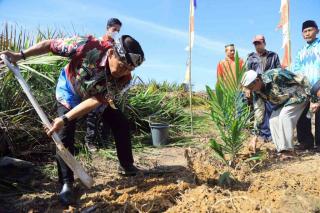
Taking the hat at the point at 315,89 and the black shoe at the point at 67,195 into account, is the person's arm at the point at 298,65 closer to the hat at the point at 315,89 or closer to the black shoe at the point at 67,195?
the hat at the point at 315,89

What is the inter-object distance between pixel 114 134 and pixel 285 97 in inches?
84.7

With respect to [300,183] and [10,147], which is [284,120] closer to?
[300,183]

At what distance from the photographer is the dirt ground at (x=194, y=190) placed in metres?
2.84

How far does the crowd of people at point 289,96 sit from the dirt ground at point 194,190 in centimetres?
39

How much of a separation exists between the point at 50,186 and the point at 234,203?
5.94ft

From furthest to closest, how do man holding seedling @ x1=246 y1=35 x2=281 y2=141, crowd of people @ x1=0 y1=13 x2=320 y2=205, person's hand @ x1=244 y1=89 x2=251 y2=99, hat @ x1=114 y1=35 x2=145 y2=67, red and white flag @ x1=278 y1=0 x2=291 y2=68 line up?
red and white flag @ x1=278 y1=0 x2=291 y2=68 < man holding seedling @ x1=246 y1=35 x2=281 y2=141 < person's hand @ x1=244 y1=89 x2=251 y2=99 < crowd of people @ x1=0 y1=13 x2=320 y2=205 < hat @ x1=114 y1=35 x2=145 y2=67

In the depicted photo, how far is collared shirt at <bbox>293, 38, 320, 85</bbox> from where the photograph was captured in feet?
16.0

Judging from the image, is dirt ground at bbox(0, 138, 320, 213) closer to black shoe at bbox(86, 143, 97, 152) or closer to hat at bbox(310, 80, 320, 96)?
black shoe at bbox(86, 143, 97, 152)

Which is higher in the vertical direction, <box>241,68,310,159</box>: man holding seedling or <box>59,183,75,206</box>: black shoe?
<box>241,68,310,159</box>: man holding seedling

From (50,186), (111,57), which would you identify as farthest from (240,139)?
(50,186)

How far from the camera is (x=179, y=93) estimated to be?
8.60 metres

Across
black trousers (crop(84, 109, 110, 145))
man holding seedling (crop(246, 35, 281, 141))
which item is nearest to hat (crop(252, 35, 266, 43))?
man holding seedling (crop(246, 35, 281, 141))

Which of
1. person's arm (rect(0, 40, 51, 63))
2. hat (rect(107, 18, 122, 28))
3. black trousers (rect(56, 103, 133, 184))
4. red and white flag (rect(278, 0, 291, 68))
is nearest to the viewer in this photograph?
person's arm (rect(0, 40, 51, 63))

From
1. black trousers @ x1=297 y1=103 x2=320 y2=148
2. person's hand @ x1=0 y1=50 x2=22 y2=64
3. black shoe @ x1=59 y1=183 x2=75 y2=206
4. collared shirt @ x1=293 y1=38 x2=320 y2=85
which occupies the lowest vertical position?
black shoe @ x1=59 y1=183 x2=75 y2=206
